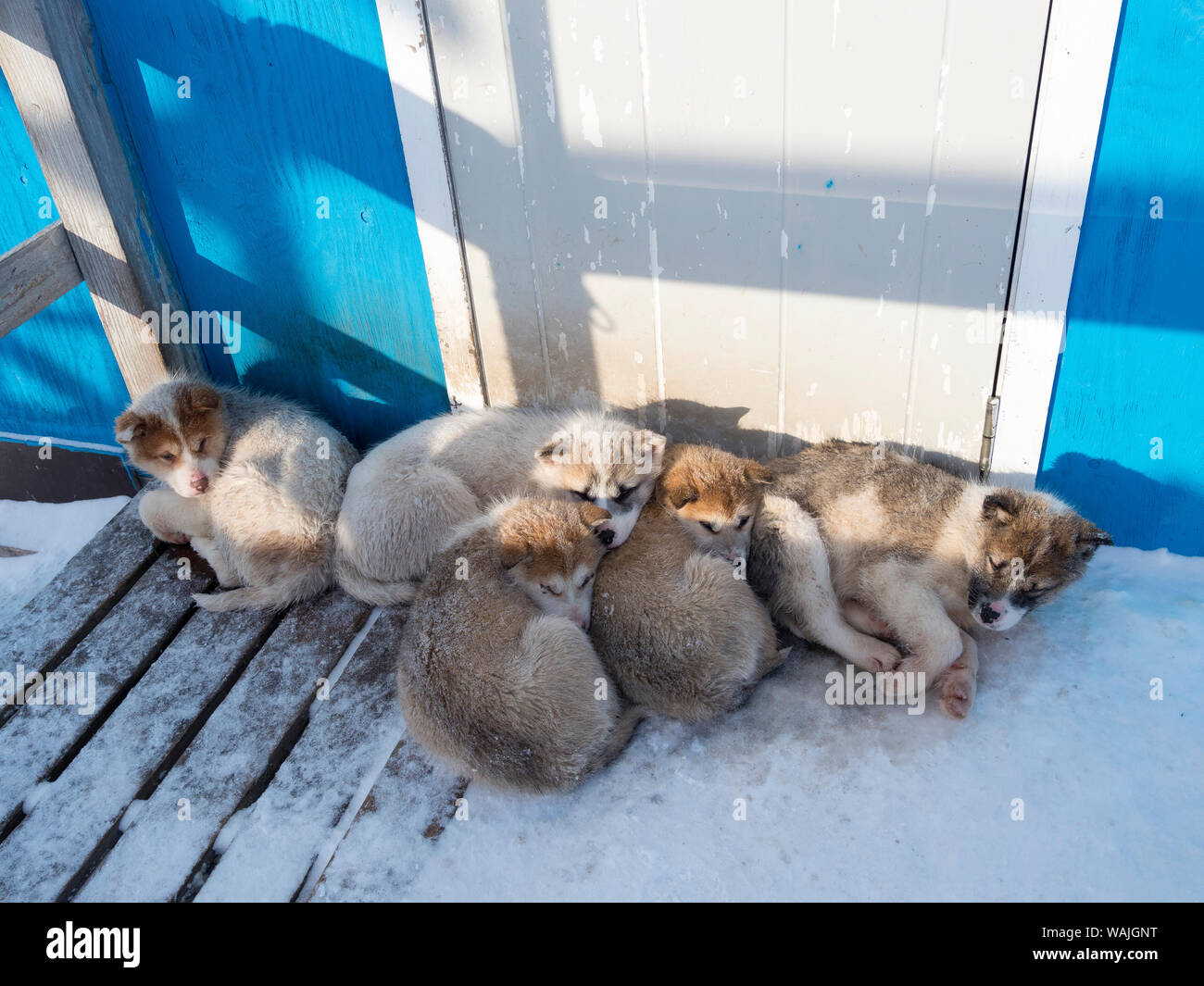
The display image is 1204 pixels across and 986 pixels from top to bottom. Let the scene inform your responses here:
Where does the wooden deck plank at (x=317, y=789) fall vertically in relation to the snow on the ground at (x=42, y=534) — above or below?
above

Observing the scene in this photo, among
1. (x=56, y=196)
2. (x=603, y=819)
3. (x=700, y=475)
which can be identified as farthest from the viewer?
(x=56, y=196)

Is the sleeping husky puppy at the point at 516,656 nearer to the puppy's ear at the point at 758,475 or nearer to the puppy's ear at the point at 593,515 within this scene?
the puppy's ear at the point at 593,515

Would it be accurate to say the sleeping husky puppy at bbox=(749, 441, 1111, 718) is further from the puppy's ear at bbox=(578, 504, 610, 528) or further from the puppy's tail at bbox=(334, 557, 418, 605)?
the puppy's tail at bbox=(334, 557, 418, 605)

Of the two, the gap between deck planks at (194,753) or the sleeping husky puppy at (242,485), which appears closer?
the gap between deck planks at (194,753)

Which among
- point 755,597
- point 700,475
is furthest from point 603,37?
point 755,597

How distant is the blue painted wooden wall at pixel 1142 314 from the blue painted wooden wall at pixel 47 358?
5.44m

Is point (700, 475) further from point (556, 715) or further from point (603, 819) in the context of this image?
point (603, 819)

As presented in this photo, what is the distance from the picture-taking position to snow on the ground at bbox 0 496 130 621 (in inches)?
220

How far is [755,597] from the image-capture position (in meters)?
4.07

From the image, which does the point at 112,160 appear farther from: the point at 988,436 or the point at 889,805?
the point at 889,805

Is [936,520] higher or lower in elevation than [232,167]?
lower

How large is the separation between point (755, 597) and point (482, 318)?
2107 millimetres

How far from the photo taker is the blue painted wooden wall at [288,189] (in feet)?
13.9

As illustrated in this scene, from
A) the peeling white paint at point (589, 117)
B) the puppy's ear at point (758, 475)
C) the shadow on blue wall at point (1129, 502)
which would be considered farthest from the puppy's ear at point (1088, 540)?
the peeling white paint at point (589, 117)
